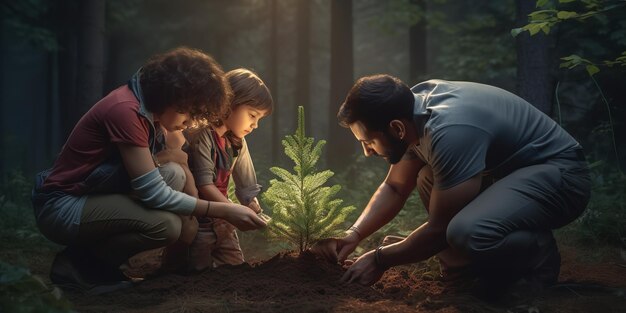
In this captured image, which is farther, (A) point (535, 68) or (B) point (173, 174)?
(A) point (535, 68)

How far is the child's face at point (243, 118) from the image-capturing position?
438 centimetres

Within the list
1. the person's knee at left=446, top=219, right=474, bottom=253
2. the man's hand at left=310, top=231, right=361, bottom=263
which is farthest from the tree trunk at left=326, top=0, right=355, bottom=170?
the person's knee at left=446, top=219, right=474, bottom=253

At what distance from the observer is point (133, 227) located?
3.92m

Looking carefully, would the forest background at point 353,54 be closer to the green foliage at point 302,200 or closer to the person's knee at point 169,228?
the green foliage at point 302,200

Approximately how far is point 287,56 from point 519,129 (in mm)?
22302

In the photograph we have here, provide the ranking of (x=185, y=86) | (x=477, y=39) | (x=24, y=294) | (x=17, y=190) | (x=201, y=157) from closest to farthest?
(x=24, y=294) < (x=185, y=86) < (x=201, y=157) < (x=17, y=190) < (x=477, y=39)

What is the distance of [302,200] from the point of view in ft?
13.8

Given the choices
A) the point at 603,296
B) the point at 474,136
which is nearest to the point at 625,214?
the point at 603,296

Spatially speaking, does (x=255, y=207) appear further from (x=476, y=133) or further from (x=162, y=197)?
(x=476, y=133)

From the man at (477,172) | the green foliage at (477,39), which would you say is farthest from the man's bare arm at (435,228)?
the green foliage at (477,39)

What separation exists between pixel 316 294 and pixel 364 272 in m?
0.44

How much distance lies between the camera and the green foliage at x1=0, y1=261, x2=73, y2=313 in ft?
8.21

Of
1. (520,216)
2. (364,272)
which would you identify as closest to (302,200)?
(364,272)

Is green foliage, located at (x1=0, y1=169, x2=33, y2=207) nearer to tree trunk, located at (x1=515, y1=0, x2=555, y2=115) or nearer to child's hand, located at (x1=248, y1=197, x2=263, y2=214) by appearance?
child's hand, located at (x1=248, y1=197, x2=263, y2=214)
